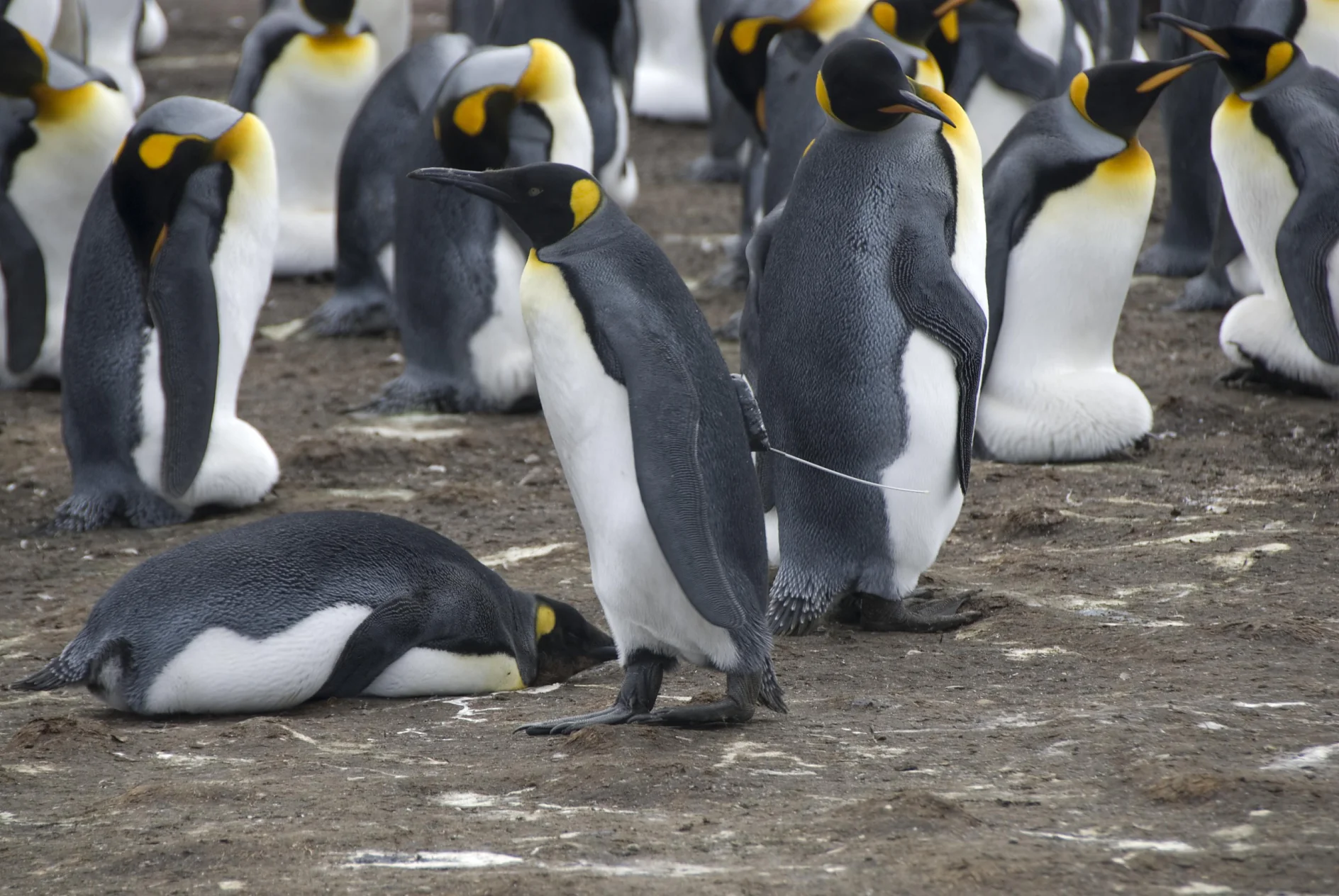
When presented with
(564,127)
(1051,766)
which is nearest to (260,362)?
(564,127)

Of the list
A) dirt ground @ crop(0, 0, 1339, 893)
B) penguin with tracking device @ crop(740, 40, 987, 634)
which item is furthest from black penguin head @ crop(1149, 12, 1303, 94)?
penguin with tracking device @ crop(740, 40, 987, 634)

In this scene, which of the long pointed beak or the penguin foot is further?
the penguin foot

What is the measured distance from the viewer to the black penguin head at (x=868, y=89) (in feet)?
12.9

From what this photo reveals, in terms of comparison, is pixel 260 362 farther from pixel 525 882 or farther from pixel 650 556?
pixel 525 882

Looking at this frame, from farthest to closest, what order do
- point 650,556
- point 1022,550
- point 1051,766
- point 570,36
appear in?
point 570,36 < point 1022,550 < point 650,556 < point 1051,766

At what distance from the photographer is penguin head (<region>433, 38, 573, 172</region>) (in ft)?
20.9

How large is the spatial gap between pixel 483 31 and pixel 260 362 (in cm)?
369

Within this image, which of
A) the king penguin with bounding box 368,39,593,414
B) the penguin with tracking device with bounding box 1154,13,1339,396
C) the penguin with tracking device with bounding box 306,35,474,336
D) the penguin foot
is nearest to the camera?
the penguin with tracking device with bounding box 1154,13,1339,396

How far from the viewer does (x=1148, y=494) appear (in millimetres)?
4961

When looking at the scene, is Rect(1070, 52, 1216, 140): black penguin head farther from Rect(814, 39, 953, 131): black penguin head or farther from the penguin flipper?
the penguin flipper

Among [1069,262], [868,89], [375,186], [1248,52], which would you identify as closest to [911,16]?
[1248,52]

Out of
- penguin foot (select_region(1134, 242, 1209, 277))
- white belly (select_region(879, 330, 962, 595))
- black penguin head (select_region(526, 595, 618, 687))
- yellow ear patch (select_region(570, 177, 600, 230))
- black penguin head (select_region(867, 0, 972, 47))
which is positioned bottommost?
black penguin head (select_region(526, 595, 618, 687))

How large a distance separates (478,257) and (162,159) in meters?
1.67

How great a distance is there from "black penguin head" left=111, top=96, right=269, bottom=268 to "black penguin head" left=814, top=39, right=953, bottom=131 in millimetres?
2126
